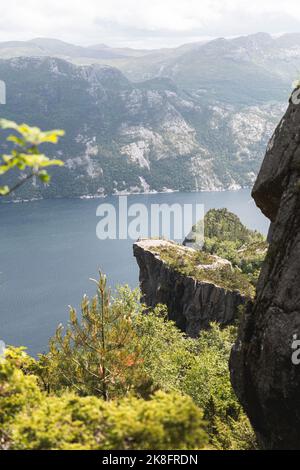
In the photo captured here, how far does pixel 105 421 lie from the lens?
39.4 ft

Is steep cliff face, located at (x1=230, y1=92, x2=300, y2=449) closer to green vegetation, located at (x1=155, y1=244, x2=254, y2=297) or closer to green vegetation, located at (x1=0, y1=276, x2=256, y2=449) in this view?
A: green vegetation, located at (x1=0, y1=276, x2=256, y2=449)

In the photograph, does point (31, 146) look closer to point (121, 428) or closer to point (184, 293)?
point (121, 428)

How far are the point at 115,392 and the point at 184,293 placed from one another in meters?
66.1

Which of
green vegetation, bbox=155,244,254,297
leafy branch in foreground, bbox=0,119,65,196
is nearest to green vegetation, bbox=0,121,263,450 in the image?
leafy branch in foreground, bbox=0,119,65,196

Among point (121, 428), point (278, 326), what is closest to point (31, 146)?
point (121, 428)

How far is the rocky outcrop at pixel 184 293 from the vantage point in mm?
83562

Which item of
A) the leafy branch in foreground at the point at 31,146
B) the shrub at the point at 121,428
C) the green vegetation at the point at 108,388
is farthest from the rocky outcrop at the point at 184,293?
the leafy branch in foreground at the point at 31,146

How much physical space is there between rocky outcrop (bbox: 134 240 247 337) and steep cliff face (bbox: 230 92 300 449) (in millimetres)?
60072

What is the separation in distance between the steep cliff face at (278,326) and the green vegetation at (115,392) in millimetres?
2970

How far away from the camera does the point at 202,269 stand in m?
92.9

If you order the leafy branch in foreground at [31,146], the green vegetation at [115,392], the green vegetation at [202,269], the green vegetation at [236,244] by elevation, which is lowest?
the green vegetation at [236,244]

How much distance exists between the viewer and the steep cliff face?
63.4 ft

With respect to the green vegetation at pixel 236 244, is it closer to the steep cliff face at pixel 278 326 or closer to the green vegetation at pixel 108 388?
the green vegetation at pixel 108 388

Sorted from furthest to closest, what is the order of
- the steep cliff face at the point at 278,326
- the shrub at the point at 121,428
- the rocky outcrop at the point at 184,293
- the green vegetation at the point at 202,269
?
the green vegetation at the point at 202,269
the rocky outcrop at the point at 184,293
the steep cliff face at the point at 278,326
the shrub at the point at 121,428
